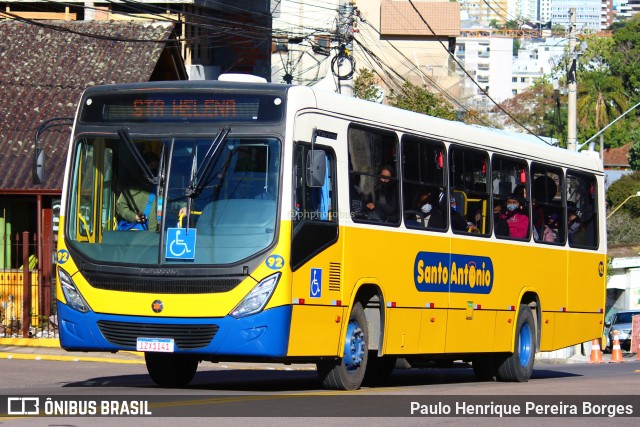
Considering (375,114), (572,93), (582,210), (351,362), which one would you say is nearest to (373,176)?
(375,114)

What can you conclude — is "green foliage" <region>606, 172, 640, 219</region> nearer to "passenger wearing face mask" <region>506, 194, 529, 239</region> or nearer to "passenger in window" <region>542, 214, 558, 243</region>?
"passenger in window" <region>542, 214, 558, 243</region>

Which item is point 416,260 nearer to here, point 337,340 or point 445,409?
point 337,340

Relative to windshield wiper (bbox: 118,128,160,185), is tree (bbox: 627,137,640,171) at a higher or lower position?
higher

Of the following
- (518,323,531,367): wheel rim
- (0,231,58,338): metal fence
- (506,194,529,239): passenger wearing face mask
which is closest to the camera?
(506,194,529,239): passenger wearing face mask

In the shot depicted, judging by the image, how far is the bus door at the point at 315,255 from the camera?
13406 mm

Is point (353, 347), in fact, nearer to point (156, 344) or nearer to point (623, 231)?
point (156, 344)

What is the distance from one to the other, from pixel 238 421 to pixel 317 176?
356 centimetres

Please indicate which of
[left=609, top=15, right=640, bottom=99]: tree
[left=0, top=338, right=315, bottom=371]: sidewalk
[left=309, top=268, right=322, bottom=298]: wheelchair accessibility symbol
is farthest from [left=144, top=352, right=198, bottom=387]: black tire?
[left=609, top=15, right=640, bottom=99]: tree

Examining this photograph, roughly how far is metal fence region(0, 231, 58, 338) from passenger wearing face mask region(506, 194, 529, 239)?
869 cm

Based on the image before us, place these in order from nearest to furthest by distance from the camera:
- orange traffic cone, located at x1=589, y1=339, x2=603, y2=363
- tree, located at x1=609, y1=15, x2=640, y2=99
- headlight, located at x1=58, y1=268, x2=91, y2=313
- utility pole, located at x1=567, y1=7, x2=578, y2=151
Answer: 1. headlight, located at x1=58, y1=268, x2=91, y2=313
2. orange traffic cone, located at x1=589, y1=339, x2=603, y2=363
3. utility pole, located at x1=567, y1=7, x2=578, y2=151
4. tree, located at x1=609, y1=15, x2=640, y2=99

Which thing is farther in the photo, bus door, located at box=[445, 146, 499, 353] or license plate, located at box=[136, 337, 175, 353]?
bus door, located at box=[445, 146, 499, 353]

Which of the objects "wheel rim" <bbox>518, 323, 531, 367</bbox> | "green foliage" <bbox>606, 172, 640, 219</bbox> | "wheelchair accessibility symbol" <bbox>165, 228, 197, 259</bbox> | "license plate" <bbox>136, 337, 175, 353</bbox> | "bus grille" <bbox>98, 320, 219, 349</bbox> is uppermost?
"green foliage" <bbox>606, 172, 640, 219</bbox>

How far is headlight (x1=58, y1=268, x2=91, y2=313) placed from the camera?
13.8 metres

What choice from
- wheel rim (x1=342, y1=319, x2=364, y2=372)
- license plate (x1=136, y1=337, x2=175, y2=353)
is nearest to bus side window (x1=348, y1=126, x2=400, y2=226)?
wheel rim (x1=342, y1=319, x2=364, y2=372)
